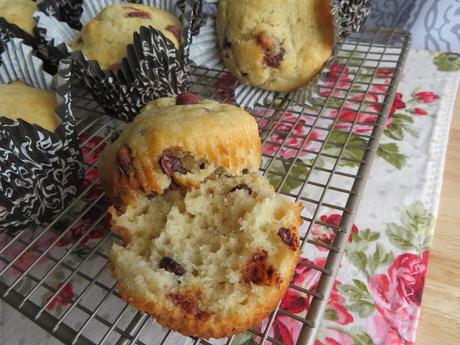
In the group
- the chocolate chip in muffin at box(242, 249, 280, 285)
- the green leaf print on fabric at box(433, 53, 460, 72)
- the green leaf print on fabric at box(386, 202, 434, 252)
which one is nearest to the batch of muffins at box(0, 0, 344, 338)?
the chocolate chip in muffin at box(242, 249, 280, 285)

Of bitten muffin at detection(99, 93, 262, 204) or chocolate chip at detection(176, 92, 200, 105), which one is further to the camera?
chocolate chip at detection(176, 92, 200, 105)

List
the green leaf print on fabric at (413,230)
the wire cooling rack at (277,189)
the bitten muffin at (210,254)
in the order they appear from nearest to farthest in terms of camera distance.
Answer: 1. the bitten muffin at (210,254)
2. the wire cooling rack at (277,189)
3. the green leaf print on fabric at (413,230)

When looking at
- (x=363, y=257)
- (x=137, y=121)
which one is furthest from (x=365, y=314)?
(x=137, y=121)

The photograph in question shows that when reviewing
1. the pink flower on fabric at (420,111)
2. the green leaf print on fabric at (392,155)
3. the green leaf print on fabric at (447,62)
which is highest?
the green leaf print on fabric at (447,62)

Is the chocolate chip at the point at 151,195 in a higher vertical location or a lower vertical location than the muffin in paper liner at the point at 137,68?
lower

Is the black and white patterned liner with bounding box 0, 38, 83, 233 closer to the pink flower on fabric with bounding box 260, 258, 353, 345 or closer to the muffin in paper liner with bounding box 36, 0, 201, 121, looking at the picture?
the muffin in paper liner with bounding box 36, 0, 201, 121

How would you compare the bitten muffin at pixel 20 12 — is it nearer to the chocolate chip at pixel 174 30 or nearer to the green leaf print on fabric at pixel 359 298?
the chocolate chip at pixel 174 30

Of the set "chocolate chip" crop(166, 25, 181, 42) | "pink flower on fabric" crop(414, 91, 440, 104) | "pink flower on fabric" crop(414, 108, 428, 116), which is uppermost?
"chocolate chip" crop(166, 25, 181, 42)

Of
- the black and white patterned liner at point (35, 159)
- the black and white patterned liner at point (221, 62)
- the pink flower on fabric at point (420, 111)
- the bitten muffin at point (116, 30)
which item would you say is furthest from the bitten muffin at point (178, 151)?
the pink flower on fabric at point (420, 111)

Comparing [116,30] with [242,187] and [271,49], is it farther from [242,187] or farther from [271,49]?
[242,187]
